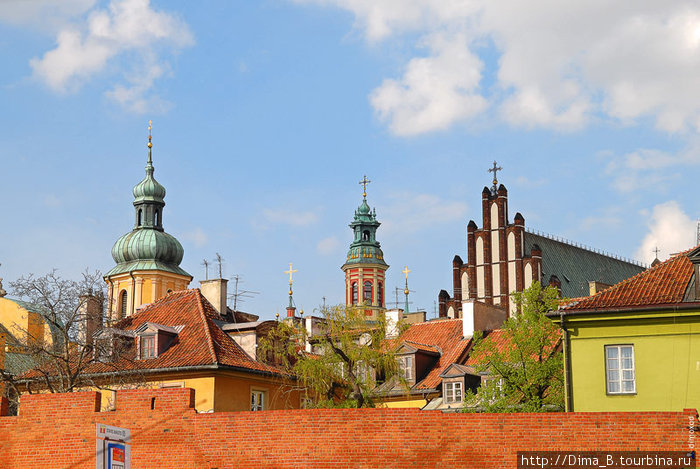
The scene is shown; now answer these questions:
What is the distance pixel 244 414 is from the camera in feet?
79.7

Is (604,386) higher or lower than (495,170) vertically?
lower

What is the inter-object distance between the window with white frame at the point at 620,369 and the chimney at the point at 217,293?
18.9m

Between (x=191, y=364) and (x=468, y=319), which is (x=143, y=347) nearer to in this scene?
(x=191, y=364)

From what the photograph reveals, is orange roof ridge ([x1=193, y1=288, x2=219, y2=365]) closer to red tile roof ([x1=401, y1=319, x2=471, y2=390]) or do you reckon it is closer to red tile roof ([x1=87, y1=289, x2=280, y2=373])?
red tile roof ([x1=87, y1=289, x2=280, y2=373])

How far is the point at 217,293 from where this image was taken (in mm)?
44062

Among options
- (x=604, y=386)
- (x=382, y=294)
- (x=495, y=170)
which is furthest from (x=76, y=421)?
(x=382, y=294)

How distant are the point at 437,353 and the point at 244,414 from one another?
20.9m

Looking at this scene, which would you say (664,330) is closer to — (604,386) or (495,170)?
(604,386)

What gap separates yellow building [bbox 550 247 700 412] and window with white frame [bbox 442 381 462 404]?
11.5 m

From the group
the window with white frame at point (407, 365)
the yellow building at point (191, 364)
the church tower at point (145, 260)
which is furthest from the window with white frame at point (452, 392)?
the church tower at point (145, 260)

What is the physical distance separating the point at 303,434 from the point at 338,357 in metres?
14.0

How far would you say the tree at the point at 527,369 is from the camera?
3416 centimetres

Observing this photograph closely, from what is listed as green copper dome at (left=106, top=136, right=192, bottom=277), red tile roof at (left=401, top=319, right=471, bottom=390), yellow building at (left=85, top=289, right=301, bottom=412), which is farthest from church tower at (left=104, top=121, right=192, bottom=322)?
yellow building at (left=85, top=289, right=301, bottom=412)

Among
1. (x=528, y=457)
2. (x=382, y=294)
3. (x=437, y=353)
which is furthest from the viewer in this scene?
(x=382, y=294)
